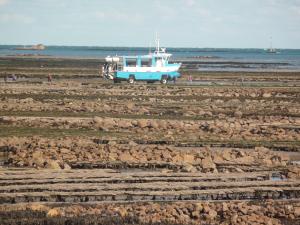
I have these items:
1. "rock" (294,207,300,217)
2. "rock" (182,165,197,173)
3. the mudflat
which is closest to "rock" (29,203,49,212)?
the mudflat

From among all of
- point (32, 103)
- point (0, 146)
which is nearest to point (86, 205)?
point (0, 146)

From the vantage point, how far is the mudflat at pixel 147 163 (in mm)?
13992

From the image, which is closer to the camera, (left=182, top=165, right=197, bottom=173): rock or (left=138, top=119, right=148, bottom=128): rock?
(left=182, top=165, right=197, bottom=173): rock

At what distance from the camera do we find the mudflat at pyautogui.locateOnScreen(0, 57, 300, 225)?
13992 mm

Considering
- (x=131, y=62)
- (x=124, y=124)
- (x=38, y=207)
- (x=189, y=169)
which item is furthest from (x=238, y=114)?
(x=131, y=62)

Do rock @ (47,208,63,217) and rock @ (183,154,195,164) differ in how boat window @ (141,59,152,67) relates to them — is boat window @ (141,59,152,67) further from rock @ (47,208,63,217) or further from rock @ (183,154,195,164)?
rock @ (47,208,63,217)

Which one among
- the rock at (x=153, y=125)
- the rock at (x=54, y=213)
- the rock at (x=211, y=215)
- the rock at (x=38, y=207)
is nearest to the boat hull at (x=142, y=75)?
the rock at (x=153, y=125)

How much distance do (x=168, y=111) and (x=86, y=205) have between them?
62.2 feet

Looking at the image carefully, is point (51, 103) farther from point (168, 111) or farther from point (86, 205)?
point (86, 205)

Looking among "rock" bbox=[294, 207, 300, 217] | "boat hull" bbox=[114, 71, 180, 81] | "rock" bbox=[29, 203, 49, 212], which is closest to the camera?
"rock" bbox=[29, 203, 49, 212]

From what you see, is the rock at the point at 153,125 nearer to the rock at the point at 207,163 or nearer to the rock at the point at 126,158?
the rock at the point at 126,158

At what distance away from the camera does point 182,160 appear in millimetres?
19875

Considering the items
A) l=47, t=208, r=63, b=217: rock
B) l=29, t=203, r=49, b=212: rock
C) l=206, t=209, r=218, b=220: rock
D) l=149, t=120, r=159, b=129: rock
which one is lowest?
l=149, t=120, r=159, b=129: rock

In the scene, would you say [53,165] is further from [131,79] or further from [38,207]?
[131,79]
